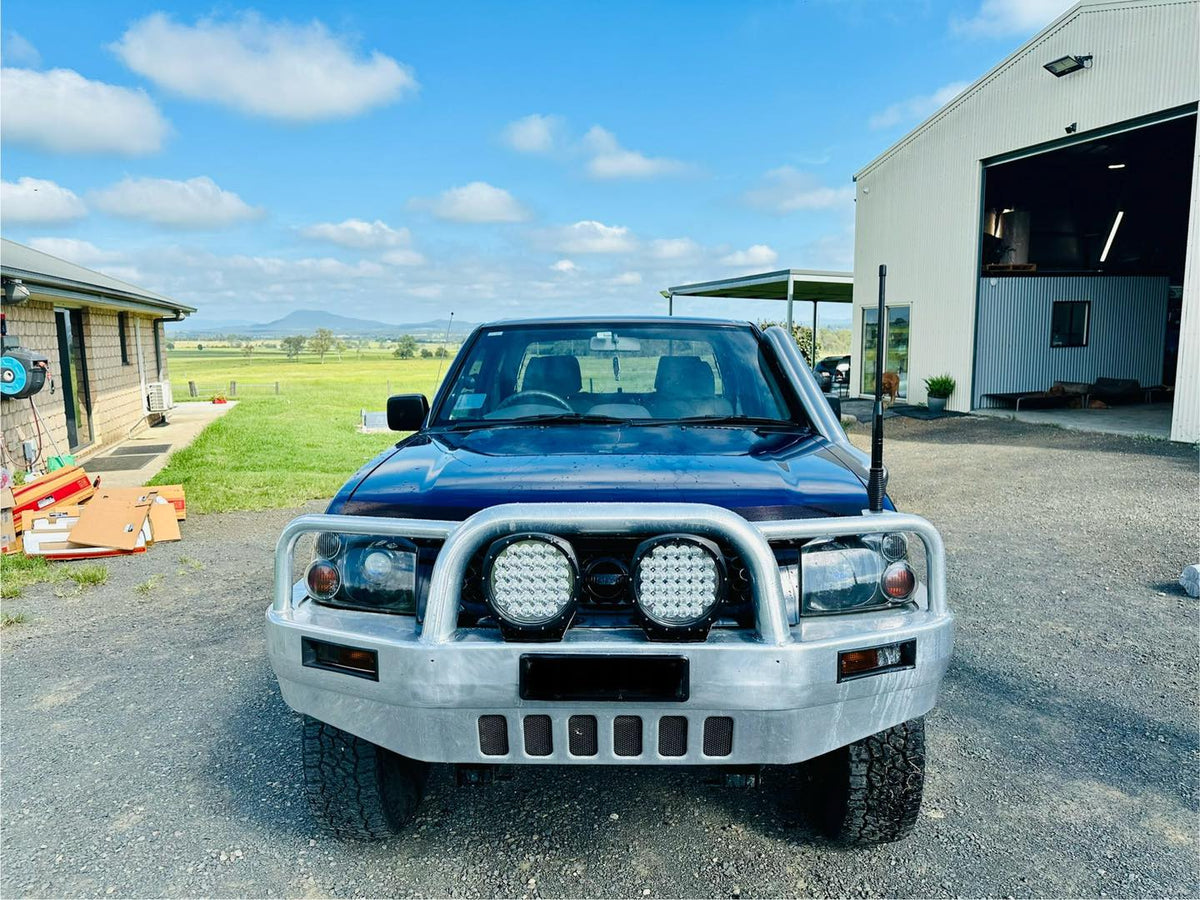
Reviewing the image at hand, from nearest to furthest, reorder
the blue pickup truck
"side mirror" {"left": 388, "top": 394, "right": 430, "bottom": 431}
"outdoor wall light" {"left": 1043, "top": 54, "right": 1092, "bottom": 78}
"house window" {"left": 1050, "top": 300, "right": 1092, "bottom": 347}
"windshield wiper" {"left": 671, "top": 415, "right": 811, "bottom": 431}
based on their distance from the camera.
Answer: the blue pickup truck, "windshield wiper" {"left": 671, "top": 415, "right": 811, "bottom": 431}, "side mirror" {"left": 388, "top": 394, "right": 430, "bottom": 431}, "outdoor wall light" {"left": 1043, "top": 54, "right": 1092, "bottom": 78}, "house window" {"left": 1050, "top": 300, "right": 1092, "bottom": 347}

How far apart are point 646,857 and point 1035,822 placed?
1359 millimetres

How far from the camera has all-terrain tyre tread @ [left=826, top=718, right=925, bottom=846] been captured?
245 cm

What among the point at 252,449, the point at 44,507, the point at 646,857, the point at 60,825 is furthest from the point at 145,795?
the point at 252,449

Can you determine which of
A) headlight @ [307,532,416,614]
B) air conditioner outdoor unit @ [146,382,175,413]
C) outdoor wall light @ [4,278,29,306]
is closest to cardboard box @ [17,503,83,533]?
outdoor wall light @ [4,278,29,306]

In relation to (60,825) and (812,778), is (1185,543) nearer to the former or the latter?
(812,778)

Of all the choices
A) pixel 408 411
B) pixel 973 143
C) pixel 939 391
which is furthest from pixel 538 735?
pixel 973 143

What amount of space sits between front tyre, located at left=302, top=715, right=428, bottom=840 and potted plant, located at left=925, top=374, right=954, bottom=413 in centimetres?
1776

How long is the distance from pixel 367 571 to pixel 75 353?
1485cm

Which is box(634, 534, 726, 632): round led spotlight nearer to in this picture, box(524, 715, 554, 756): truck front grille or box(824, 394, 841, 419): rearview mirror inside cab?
box(524, 715, 554, 756): truck front grille

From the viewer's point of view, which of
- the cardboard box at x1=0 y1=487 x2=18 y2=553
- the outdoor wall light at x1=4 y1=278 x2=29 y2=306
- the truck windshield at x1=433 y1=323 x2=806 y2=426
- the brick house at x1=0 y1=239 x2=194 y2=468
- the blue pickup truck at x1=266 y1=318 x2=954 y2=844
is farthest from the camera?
the brick house at x1=0 y1=239 x2=194 y2=468

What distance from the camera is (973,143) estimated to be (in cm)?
1723

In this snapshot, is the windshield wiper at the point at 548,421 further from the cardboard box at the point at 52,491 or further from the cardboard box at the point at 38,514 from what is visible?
the cardboard box at the point at 52,491

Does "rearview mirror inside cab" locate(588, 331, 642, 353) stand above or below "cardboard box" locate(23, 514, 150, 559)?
above

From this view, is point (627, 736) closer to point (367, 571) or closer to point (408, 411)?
point (367, 571)
